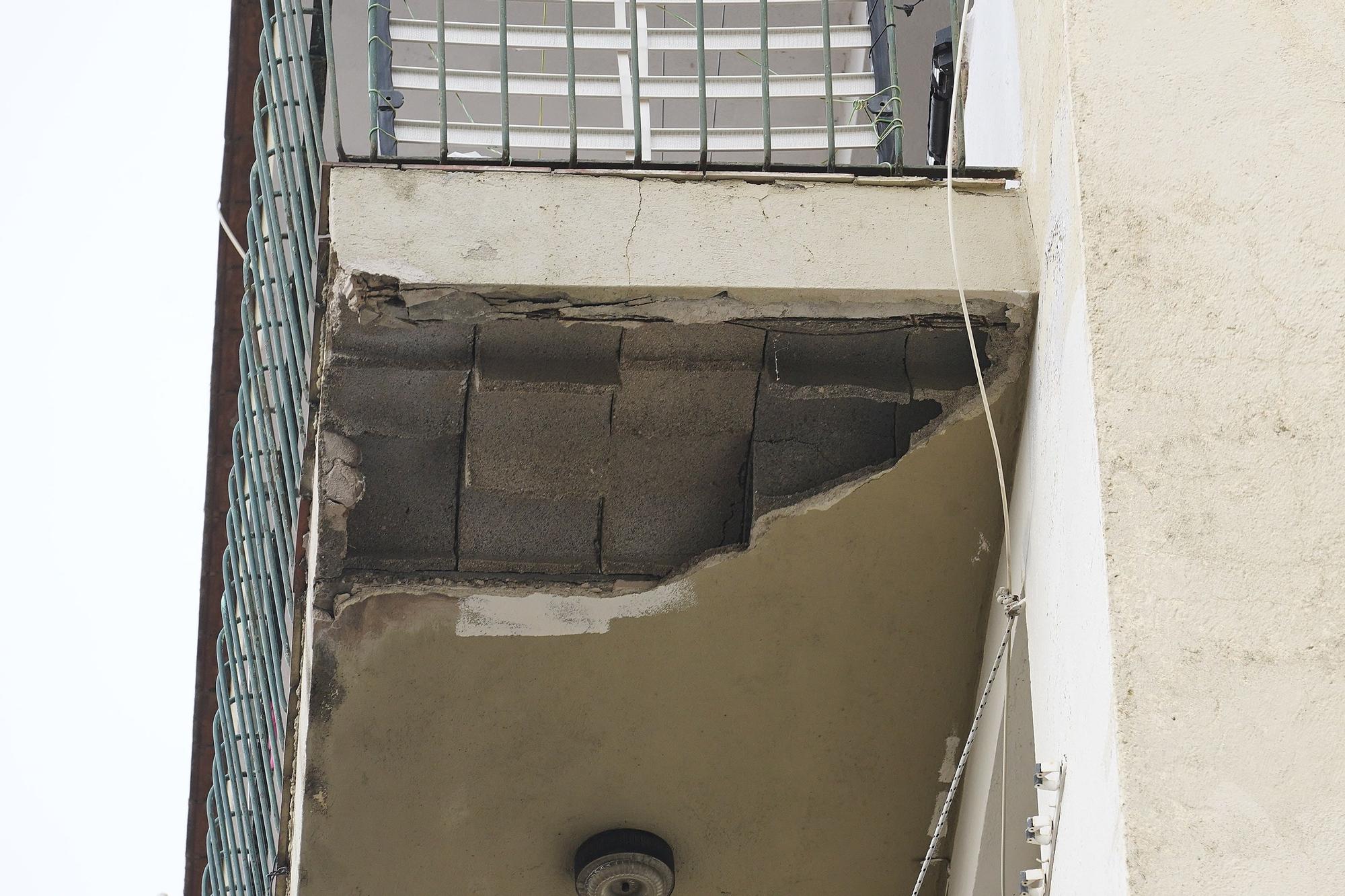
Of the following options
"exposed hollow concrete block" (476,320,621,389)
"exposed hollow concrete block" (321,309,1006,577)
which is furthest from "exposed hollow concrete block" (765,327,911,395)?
"exposed hollow concrete block" (476,320,621,389)

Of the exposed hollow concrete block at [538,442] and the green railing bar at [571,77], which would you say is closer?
the green railing bar at [571,77]

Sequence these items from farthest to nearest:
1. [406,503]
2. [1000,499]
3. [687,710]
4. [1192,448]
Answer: [687,710]
[406,503]
[1000,499]
[1192,448]

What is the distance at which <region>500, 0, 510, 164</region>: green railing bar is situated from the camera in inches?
115

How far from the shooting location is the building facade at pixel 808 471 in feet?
7.03

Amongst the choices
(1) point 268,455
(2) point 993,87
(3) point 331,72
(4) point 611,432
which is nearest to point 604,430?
(4) point 611,432

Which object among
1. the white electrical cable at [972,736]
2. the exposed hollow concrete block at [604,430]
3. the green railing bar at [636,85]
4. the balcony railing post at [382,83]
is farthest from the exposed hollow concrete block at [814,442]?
the balcony railing post at [382,83]

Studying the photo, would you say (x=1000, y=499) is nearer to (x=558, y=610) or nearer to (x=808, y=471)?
(x=808, y=471)

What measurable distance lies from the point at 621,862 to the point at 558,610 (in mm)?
722

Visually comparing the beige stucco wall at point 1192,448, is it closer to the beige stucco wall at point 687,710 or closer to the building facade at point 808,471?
the building facade at point 808,471

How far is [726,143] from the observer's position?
10.8 feet

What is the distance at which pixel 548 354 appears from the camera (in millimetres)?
3008

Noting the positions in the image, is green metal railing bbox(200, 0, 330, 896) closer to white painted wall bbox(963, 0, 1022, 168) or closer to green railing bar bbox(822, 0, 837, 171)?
green railing bar bbox(822, 0, 837, 171)

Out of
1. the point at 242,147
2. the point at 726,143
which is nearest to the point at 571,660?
the point at 726,143

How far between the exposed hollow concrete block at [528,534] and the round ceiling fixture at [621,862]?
2.48 feet
